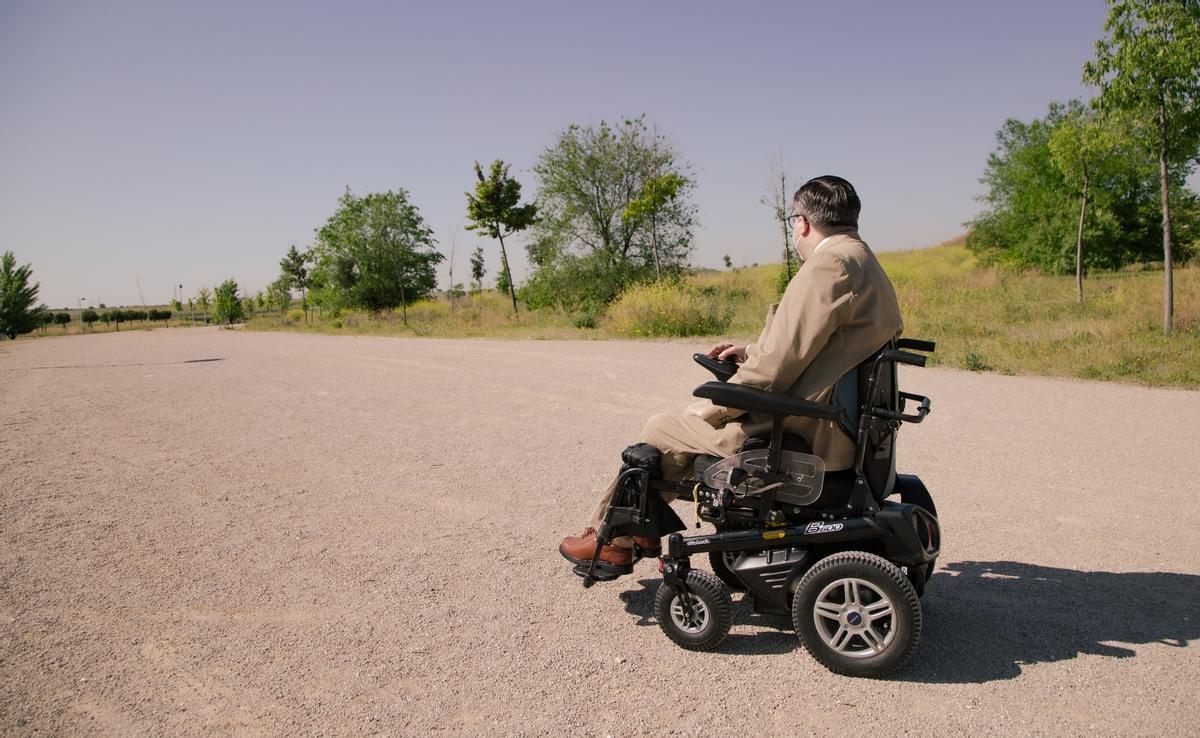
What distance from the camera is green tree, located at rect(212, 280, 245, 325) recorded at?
5328 cm

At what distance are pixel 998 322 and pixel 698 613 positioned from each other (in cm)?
1574

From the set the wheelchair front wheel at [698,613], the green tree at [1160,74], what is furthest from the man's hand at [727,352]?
the green tree at [1160,74]

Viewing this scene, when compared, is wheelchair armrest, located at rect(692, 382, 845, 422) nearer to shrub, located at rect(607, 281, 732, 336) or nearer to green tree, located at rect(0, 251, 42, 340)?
shrub, located at rect(607, 281, 732, 336)

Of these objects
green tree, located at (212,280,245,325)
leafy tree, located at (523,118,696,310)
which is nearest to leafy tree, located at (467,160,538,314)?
leafy tree, located at (523,118,696,310)

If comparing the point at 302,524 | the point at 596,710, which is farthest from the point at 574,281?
the point at 596,710

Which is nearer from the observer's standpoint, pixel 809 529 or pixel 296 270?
pixel 809 529

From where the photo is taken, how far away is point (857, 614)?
2.78 metres

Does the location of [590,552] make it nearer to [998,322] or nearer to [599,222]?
[998,322]

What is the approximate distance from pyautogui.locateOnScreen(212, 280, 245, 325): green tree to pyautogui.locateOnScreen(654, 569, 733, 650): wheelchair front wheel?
57.4 m

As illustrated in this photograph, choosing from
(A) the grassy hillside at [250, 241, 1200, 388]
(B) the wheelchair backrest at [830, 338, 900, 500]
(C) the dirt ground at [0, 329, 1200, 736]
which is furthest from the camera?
(A) the grassy hillside at [250, 241, 1200, 388]

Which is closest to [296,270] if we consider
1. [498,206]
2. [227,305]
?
[227,305]

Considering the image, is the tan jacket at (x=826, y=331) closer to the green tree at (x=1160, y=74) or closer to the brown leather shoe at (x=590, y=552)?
the brown leather shoe at (x=590, y=552)

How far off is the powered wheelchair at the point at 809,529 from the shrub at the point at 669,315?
1523 cm

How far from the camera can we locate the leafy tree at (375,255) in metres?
42.6
